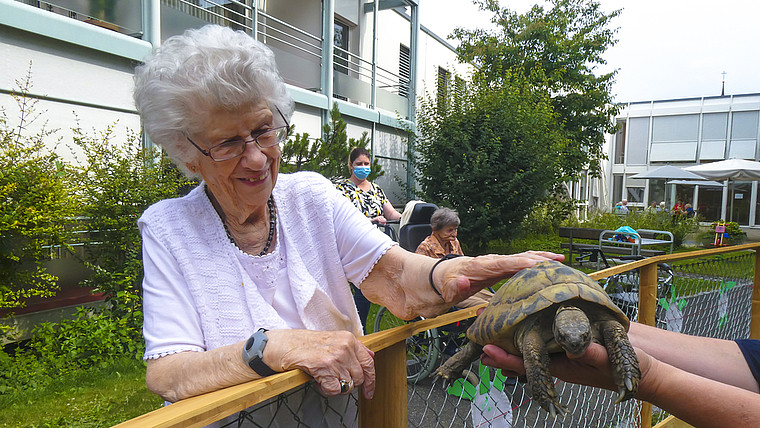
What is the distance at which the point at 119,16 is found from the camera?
5.75m

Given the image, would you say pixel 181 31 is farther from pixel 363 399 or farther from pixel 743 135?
pixel 743 135

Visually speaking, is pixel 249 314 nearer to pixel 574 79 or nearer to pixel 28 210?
pixel 28 210

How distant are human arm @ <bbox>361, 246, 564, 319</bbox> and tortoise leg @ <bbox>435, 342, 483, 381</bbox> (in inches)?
7.9

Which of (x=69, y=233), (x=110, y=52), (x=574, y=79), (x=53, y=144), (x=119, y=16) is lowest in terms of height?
(x=69, y=233)

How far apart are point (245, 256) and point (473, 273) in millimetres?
770

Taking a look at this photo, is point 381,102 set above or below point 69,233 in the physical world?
above

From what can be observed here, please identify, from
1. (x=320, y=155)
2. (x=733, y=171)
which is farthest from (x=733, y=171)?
(x=320, y=155)

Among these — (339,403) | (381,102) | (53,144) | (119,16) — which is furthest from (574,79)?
(339,403)

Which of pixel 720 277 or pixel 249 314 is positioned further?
pixel 720 277

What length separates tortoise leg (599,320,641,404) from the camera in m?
1.23

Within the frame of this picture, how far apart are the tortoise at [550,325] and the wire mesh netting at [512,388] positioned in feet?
1.41

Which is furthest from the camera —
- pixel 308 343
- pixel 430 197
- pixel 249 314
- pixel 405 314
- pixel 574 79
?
pixel 574 79

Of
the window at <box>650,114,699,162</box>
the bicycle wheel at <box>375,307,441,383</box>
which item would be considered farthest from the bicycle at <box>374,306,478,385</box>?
the window at <box>650,114,699,162</box>

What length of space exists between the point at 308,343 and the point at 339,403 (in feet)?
1.25
